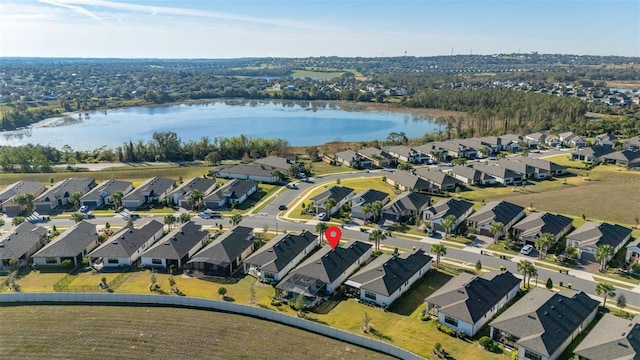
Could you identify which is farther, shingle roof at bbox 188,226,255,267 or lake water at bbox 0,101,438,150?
lake water at bbox 0,101,438,150

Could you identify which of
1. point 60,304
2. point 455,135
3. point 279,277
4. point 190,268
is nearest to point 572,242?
point 279,277

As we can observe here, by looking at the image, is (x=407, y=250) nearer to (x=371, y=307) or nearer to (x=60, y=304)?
(x=371, y=307)

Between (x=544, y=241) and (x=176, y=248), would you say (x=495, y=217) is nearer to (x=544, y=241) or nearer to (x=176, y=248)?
(x=544, y=241)

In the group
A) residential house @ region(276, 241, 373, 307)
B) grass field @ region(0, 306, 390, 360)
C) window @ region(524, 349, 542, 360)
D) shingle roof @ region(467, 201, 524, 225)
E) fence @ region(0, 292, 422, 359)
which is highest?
shingle roof @ region(467, 201, 524, 225)

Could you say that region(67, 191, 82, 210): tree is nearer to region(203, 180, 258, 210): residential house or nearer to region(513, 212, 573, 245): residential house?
region(203, 180, 258, 210): residential house

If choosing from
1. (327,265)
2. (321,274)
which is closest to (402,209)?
(327,265)

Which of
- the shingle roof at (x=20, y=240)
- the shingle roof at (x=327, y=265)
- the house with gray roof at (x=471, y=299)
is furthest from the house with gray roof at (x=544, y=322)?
the shingle roof at (x=20, y=240)

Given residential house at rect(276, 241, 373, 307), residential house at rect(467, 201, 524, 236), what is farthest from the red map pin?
residential house at rect(467, 201, 524, 236)
